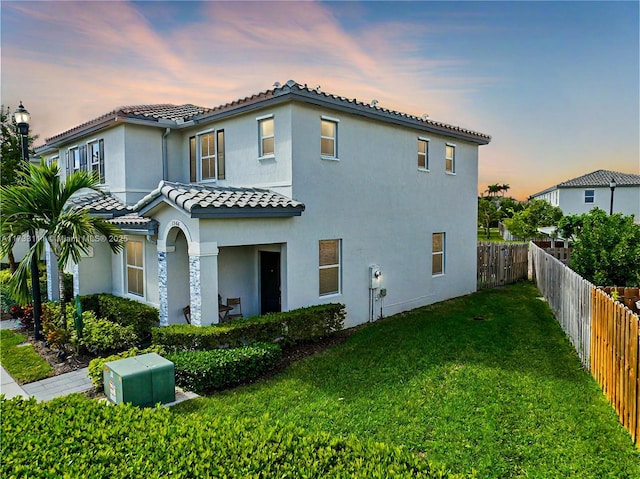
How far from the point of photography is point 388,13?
11.7 meters

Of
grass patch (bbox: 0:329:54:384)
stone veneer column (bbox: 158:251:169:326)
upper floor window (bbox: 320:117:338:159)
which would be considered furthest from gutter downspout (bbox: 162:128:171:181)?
grass patch (bbox: 0:329:54:384)

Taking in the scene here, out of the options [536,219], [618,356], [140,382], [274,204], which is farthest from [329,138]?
[536,219]

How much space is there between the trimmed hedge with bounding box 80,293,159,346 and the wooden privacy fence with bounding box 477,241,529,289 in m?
14.0

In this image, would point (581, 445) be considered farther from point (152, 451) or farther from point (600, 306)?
point (152, 451)

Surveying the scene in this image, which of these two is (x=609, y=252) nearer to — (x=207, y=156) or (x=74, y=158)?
(x=207, y=156)

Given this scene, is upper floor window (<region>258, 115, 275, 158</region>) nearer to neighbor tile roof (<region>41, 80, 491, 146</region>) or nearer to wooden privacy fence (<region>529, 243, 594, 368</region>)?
neighbor tile roof (<region>41, 80, 491, 146</region>)

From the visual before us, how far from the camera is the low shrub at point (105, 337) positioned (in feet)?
34.0

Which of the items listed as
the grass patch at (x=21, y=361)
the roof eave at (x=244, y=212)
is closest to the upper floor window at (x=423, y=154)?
the roof eave at (x=244, y=212)

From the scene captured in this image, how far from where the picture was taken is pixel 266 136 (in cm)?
1164

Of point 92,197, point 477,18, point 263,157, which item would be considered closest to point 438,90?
point 477,18

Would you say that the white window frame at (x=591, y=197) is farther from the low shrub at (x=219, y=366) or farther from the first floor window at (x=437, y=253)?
the low shrub at (x=219, y=366)

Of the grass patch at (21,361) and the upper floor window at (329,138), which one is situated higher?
the upper floor window at (329,138)

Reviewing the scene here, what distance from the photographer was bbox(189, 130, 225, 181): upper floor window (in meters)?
13.0

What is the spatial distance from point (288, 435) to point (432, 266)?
1258 cm
